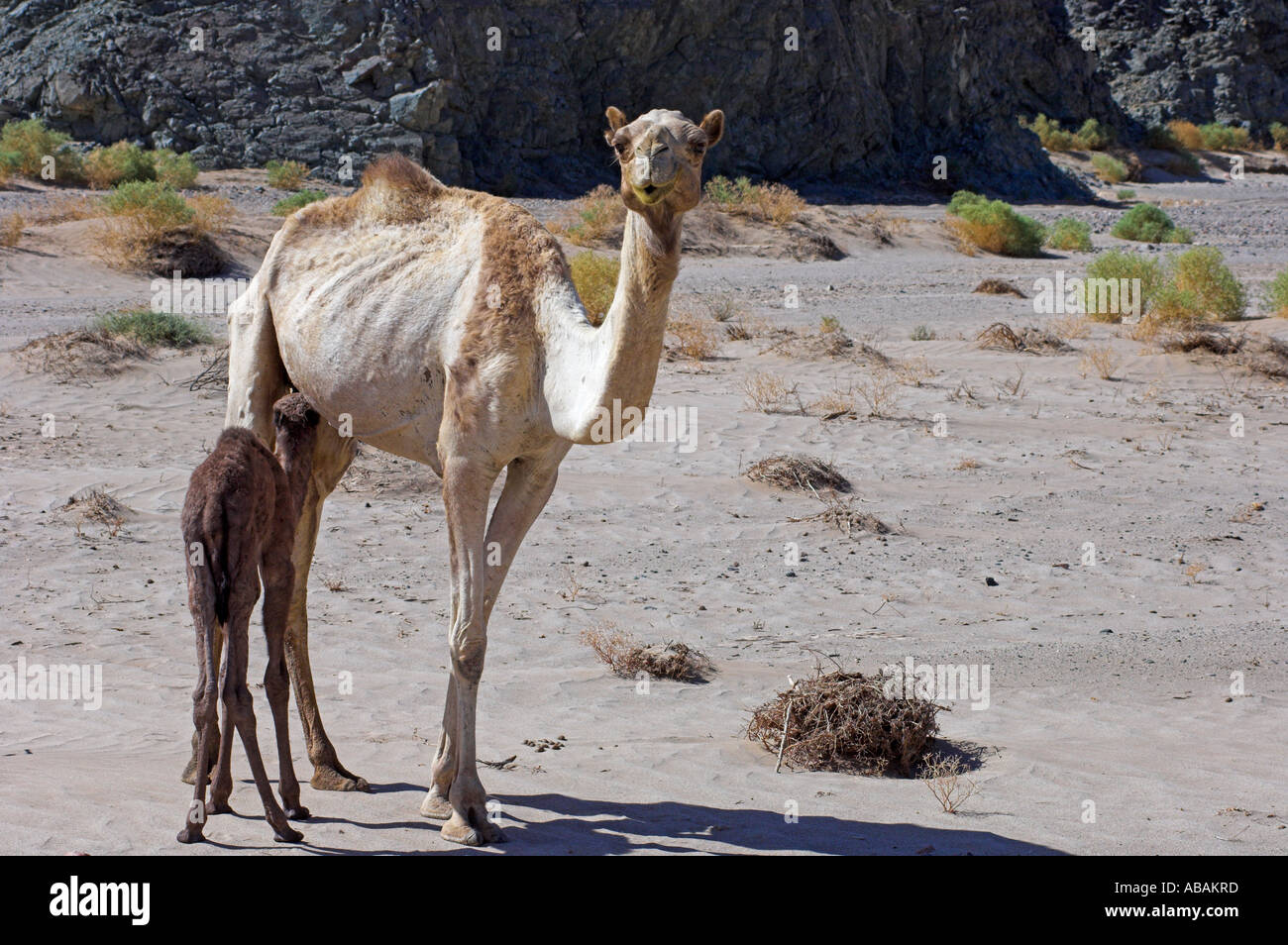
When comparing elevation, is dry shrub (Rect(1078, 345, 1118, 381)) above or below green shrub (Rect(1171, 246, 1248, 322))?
below

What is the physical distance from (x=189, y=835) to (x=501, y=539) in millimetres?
1558

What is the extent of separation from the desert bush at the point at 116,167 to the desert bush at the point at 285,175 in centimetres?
239

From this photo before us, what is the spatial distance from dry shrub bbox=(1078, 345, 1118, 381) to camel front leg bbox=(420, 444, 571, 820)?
37.9ft

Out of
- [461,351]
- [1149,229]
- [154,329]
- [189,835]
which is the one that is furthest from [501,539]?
[1149,229]

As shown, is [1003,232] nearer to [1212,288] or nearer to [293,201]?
[1212,288]

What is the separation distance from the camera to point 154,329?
1507 cm

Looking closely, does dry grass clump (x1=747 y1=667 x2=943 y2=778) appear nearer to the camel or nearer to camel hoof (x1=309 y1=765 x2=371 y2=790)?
the camel

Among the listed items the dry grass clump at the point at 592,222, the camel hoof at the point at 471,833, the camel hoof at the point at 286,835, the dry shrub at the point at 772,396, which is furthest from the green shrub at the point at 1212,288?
the camel hoof at the point at 286,835

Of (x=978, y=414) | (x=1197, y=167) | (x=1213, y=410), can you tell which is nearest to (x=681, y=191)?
(x=978, y=414)

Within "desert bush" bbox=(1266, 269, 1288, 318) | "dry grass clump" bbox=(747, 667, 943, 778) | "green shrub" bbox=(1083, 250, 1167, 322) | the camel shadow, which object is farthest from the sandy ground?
"desert bush" bbox=(1266, 269, 1288, 318)

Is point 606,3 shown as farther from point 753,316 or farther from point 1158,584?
point 1158,584

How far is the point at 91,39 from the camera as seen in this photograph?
3130 cm

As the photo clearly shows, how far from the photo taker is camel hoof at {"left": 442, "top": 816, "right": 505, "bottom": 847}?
4.88m

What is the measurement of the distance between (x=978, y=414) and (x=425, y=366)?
960 cm
